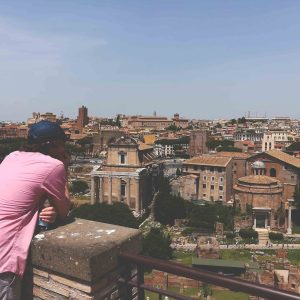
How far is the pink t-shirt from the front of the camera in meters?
2.78

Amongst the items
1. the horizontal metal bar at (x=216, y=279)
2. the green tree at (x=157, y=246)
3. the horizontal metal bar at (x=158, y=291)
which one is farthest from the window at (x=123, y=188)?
the horizontal metal bar at (x=216, y=279)

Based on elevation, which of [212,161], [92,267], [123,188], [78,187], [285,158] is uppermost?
[92,267]

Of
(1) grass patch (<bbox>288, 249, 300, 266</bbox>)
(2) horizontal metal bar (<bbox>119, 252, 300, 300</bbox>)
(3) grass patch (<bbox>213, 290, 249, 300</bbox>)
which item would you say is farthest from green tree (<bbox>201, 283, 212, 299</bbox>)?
(2) horizontal metal bar (<bbox>119, 252, 300, 300</bbox>)

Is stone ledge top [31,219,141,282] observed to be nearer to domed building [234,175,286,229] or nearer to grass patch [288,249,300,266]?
grass patch [288,249,300,266]

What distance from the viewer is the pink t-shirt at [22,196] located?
2775 millimetres

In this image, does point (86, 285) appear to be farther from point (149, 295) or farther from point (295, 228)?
point (295, 228)

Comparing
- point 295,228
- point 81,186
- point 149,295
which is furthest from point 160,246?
point 81,186

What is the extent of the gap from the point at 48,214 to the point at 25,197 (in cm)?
28

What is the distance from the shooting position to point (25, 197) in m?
2.93

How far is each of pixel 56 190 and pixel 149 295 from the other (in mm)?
15556

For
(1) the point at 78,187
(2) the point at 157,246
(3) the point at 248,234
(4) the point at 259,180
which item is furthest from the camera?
(1) the point at 78,187

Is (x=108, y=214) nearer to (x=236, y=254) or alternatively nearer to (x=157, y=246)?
(x=157, y=246)

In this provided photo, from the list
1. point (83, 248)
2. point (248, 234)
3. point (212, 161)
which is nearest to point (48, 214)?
point (83, 248)

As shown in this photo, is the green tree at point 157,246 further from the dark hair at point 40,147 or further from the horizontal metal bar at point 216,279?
the horizontal metal bar at point 216,279
